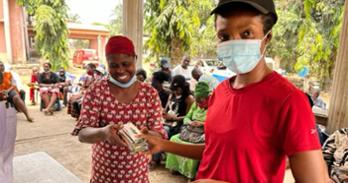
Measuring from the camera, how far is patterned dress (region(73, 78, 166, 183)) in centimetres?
125

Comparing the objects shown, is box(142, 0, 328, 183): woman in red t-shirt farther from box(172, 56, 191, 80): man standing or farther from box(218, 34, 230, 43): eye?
box(172, 56, 191, 80): man standing

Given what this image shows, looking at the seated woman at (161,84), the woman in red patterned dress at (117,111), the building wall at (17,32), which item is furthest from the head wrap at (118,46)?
the building wall at (17,32)

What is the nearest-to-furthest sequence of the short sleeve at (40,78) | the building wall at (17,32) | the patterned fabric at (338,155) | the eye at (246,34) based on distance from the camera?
the eye at (246,34) < the patterned fabric at (338,155) < the short sleeve at (40,78) < the building wall at (17,32)

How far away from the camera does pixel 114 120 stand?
4.14 feet

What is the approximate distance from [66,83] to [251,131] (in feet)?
20.9

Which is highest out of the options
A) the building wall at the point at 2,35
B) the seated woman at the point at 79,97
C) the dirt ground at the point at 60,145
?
the building wall at the point at 2,35

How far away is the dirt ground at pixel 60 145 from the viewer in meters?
3.20

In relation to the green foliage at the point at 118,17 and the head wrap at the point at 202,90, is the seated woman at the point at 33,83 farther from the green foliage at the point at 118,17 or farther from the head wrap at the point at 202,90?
the head wrap at the point at 202,90

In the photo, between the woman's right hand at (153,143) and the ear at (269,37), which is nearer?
the ear at (269,37)

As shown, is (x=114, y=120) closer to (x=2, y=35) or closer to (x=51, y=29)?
(x=51, y=29)

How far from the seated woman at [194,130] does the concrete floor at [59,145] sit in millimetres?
Result: 188

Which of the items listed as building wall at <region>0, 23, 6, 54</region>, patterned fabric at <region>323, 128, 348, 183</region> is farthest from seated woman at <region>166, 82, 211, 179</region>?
building wall at <region>0, 23, 6, 54</region>

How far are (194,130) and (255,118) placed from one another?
2282 millimetres

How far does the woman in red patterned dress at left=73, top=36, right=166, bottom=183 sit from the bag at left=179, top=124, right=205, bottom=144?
5.17 feet
